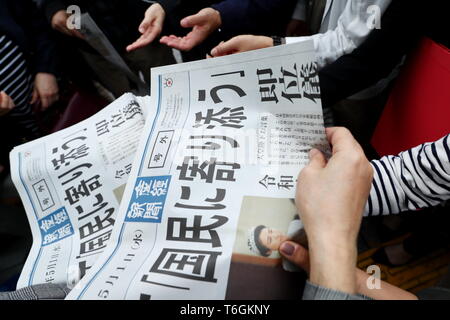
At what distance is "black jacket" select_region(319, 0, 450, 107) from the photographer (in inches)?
18.7

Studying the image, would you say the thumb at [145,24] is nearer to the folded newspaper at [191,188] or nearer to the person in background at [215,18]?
the person in background at [215,18]

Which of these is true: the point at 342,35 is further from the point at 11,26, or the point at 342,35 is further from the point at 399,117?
the point at 11,26

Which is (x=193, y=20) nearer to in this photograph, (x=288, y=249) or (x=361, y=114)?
(x=361, y=114)

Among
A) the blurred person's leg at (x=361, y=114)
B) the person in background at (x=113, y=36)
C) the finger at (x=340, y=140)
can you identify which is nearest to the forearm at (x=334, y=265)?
the finger at (x=340, y=140)

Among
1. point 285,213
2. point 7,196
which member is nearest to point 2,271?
point 7,196

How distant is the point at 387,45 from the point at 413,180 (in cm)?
22

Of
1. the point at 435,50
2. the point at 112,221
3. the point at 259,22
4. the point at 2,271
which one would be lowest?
the point at 2,271

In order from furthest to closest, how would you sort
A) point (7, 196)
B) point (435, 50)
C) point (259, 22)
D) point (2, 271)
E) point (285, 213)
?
1. point (7, 196)
2. point (2, 271)
3. point (259, 22)
4. point (435, 50)
5. point (285, 213)

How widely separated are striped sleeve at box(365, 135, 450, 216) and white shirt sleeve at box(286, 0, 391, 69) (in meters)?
0.21

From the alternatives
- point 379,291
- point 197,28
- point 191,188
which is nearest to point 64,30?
point 197,28

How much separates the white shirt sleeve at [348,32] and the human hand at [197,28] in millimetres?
197

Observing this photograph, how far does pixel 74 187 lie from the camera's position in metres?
0.47

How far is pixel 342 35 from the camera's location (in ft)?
1.85

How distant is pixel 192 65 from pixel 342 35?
29cm
